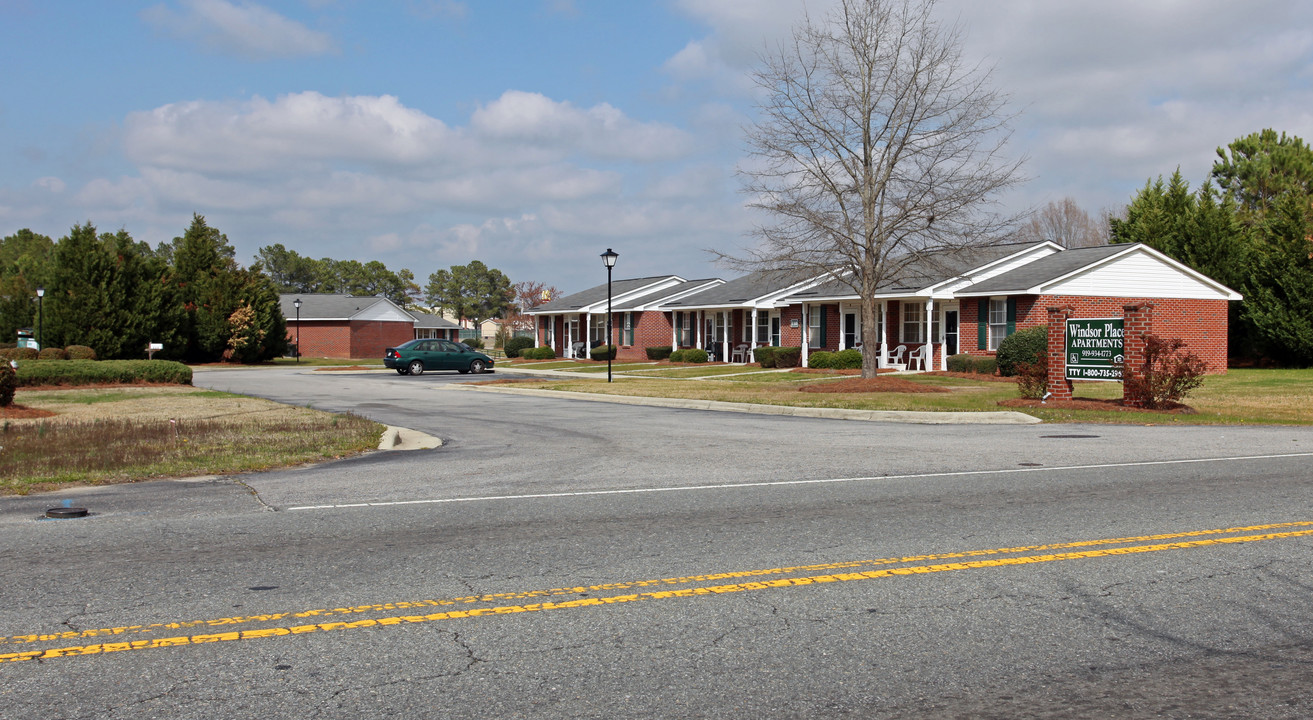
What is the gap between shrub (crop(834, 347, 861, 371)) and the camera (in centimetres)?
3609

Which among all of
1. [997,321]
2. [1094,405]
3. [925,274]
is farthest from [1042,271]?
[1094,405]

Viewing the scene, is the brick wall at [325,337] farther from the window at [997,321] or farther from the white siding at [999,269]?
the window at [997,321]

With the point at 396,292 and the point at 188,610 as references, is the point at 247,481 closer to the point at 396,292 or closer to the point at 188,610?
the point at 188,610

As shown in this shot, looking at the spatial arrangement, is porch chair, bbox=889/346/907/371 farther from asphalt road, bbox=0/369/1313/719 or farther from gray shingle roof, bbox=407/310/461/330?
gray shingle roof, bbox=407/310/461/330

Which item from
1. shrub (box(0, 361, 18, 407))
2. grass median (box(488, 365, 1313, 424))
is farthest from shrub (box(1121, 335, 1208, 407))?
shrub (box(0, 361, 18, 407))

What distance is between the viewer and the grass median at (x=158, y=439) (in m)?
10.9

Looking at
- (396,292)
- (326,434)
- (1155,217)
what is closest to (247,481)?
(326,434)

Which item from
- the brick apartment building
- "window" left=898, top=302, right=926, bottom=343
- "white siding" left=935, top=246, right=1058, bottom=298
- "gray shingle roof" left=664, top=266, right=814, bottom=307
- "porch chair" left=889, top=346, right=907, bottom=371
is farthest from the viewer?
"gray shingle roof" left=664, top=266, right=814, bottom=307

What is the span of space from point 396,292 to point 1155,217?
9938 cm

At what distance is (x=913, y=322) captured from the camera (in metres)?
37.7

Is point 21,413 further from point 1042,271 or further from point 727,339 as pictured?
point 727,339

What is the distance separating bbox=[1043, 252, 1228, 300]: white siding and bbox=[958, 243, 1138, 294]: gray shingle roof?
357mm

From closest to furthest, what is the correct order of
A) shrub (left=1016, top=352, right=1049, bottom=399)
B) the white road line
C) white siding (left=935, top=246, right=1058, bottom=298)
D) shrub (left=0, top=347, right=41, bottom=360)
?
the white road line → shrub (left=1016, top=352, right=1049, bottom=399) → white siding (left=935, top=246, right=1058, bottom=298) → shrub (left=0, top=347, right=41, bottom=360)

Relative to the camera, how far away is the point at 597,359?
52344mm
